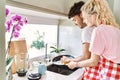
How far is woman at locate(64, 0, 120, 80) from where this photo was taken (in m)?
1.08

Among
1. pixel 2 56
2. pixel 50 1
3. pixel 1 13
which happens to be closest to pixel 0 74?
pixel 2 56

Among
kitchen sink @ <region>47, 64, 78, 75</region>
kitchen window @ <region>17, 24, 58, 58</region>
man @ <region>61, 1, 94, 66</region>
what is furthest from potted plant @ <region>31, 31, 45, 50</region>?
man @ <region>61, 1, 94, 66</region>

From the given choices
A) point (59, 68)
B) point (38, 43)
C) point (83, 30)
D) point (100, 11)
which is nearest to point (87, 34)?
point (83, 30)

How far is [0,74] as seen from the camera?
0.43m

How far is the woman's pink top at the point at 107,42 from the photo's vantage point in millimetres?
1073

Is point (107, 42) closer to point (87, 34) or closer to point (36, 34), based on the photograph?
point (87, 34)

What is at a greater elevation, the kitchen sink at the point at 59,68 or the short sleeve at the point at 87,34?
the short sleeve at the point at 87,34

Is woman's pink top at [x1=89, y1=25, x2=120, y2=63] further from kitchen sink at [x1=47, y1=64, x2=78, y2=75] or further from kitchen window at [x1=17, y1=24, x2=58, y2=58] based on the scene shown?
kitchen window at [x1=17, y1=24, x2=58, y2=58]

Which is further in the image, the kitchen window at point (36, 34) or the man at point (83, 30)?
the kitchen window at point (36, 34)

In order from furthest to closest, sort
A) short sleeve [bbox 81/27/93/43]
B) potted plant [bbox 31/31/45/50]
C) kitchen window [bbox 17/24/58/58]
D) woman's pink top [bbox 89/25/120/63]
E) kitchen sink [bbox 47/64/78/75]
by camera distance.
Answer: potted plant [bbox 31/31/45/50], kitchen window [bbox 17/24/58/58], kitchen sink [bbox 47/64/78/75], short sleeve [bbox 81/27/93/43], woman's pink top [bbox 89/25/120/63]

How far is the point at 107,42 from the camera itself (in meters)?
1.08

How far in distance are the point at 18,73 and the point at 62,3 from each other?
3.03ft

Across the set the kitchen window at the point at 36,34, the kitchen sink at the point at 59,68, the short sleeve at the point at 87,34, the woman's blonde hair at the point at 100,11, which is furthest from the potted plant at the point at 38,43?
the woman's blonde hair at the point at 100,11

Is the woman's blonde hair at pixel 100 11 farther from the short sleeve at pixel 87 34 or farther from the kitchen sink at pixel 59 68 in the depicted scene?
the kitchen sink at pixel 59 68
